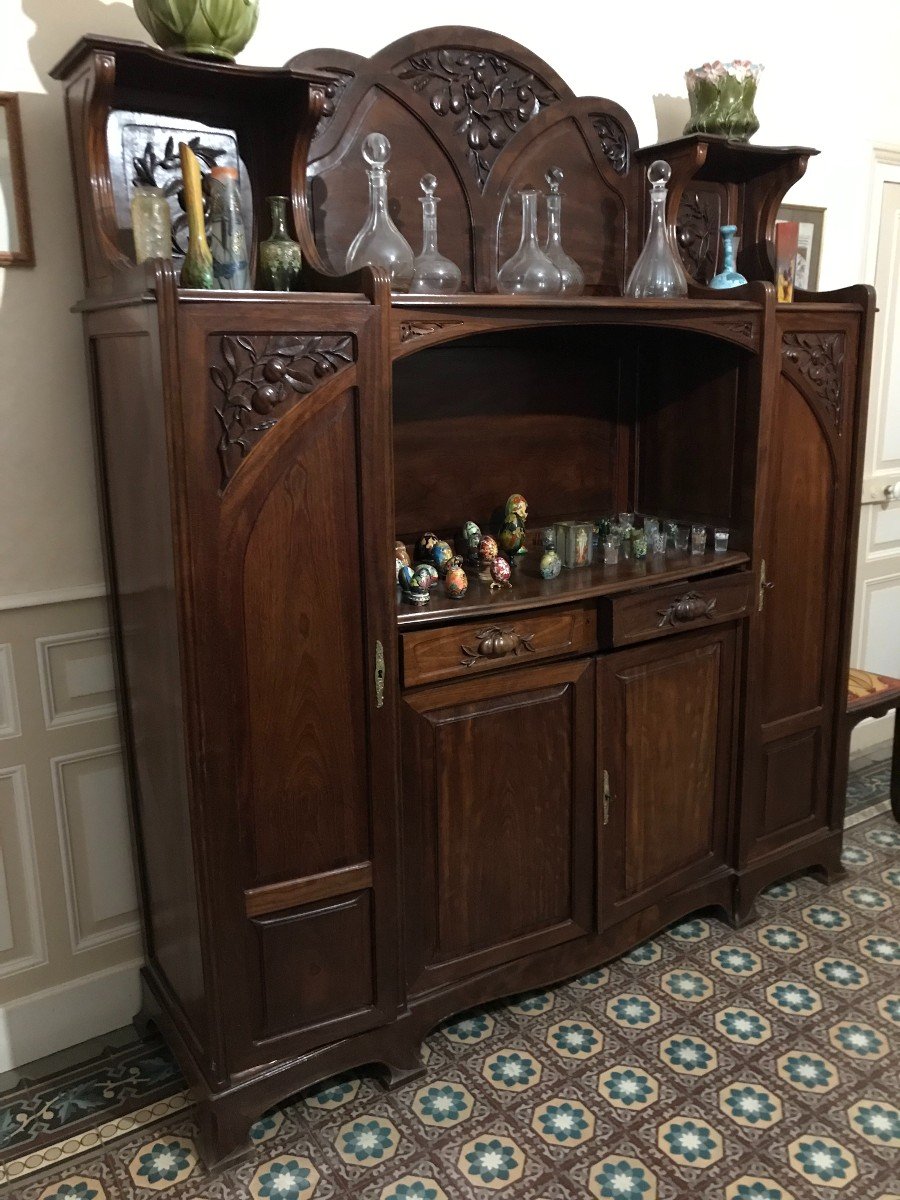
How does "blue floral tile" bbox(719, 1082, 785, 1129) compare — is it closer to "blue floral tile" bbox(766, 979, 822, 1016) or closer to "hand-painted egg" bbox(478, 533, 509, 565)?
"blue floral tile" bbox(766, 979, 822, 1016)

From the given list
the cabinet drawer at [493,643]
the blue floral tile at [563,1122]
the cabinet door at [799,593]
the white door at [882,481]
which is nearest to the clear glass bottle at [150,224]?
the cabinet drawer at [493,643]

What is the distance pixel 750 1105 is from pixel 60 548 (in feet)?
5.98

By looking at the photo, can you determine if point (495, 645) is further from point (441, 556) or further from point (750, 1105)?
point (750, 1105)

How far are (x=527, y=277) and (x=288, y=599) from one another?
0.94 meters

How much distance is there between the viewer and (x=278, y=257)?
1.86 metres

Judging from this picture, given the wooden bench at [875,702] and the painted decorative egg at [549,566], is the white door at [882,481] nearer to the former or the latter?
the wooden bench at [875,702]

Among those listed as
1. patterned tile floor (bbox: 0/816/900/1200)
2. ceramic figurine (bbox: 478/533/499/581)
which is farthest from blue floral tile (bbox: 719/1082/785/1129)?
ceramic figurine (bbox: 478/533/499/581)

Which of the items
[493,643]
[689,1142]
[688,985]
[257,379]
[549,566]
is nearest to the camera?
[257,379]

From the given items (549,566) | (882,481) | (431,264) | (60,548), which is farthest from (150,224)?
(882,481)

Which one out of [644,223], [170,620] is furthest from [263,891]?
[644,223]

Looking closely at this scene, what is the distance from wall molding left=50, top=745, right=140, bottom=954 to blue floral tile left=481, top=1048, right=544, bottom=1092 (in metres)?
0.86

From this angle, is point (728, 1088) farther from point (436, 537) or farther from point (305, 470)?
point (305, 470)

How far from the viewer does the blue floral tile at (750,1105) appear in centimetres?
200

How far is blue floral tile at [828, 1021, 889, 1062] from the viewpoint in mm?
2186
